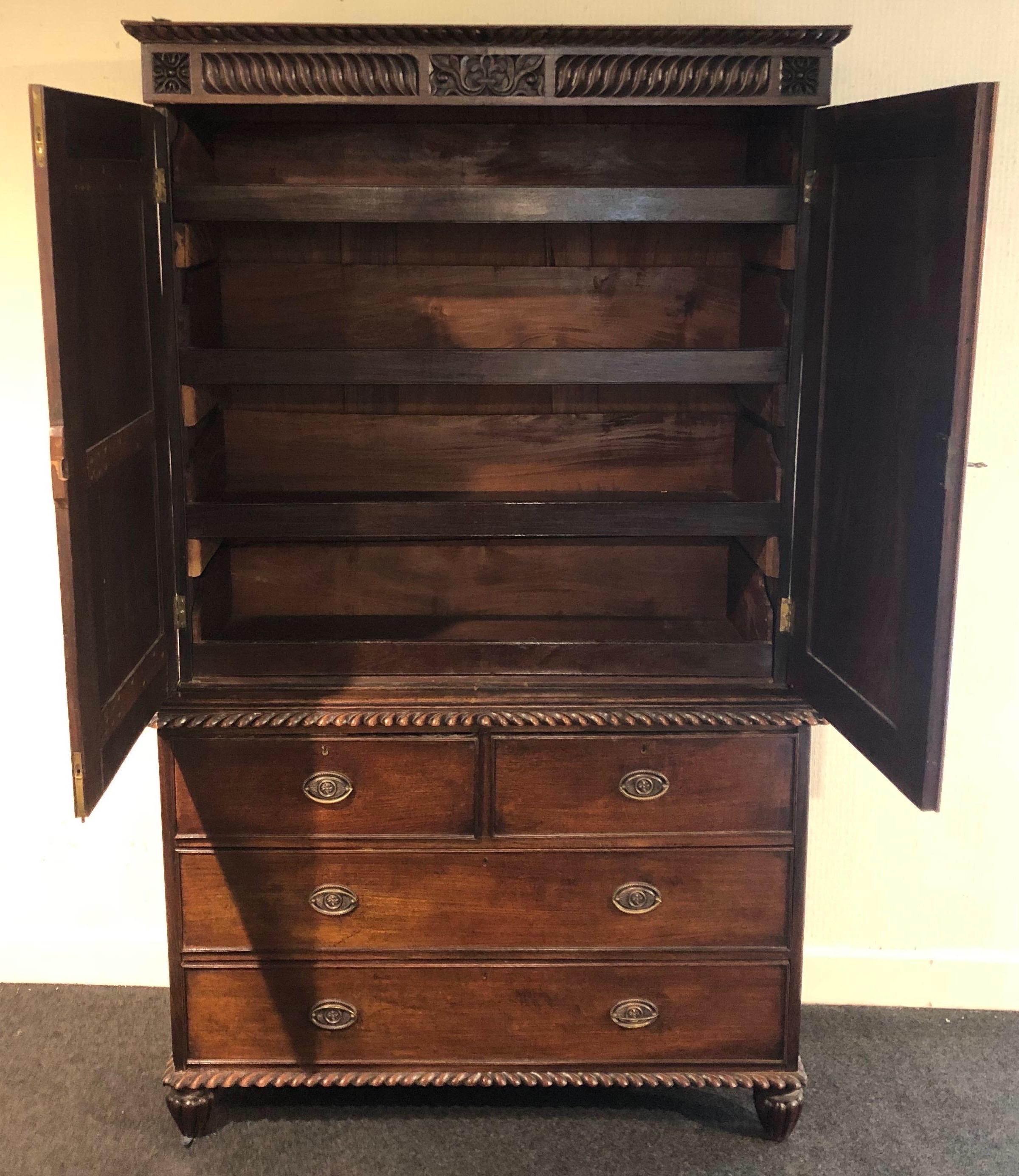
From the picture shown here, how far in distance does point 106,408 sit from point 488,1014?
116 centimetres

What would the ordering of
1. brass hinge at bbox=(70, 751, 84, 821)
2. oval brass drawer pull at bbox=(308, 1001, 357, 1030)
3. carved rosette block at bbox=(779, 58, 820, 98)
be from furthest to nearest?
oval brass drawer pull at bbox=(308, 1001, 357, 1030) → carved rosette block at bbox=(779, 58, 820, 98) → brass hinge at bbox=(70, 751, 84, 821)

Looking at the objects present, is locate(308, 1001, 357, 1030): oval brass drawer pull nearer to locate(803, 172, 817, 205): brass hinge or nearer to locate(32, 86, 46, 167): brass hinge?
locate(32, 86, 46, 167): brass hinge

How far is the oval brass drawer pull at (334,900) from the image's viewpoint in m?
2.04

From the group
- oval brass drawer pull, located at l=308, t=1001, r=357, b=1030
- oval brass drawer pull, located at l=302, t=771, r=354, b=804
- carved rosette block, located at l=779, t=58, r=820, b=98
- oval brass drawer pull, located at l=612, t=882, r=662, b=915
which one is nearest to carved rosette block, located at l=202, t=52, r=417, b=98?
carved rosette block, located at l=779, t=58, r=820, b=98

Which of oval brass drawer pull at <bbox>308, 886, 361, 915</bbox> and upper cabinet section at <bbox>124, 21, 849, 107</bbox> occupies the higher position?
upper cabinet section at <bbox>124, 21, 849, 107</bbox>

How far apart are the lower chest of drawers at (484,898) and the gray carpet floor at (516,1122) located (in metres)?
0.16

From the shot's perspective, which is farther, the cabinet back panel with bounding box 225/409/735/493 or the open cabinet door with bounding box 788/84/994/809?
the cabinet back panel with bounding box 225/409/735/493

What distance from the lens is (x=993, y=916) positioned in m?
2.52

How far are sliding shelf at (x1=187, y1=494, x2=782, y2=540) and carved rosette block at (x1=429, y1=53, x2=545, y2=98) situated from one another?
62cm

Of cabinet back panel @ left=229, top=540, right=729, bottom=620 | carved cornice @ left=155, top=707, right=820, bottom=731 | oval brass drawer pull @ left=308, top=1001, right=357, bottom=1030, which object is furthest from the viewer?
cabinet back panel @ left=229, top=540, right=729, bottom=620

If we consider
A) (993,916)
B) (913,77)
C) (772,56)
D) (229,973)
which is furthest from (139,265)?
(993,916)

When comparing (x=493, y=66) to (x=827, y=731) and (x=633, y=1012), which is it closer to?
(x=827, y=731)

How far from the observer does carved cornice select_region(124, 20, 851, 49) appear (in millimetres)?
1778

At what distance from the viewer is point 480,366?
6.38ft
